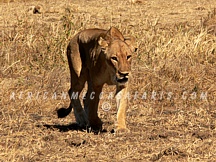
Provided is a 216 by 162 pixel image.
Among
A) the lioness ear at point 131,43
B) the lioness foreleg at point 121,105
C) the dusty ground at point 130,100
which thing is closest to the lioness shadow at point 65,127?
the dusty ground at point 130,100

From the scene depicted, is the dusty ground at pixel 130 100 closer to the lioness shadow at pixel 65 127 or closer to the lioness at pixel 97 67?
the lioness shadow at pixel 65 127

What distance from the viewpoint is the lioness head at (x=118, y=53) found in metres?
6.29

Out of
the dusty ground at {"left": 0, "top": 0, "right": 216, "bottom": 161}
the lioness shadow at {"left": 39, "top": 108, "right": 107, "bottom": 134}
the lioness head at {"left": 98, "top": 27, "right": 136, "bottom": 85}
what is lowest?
the lioness shadow at {"left": 39, "top": 108, "right": 107, "bottom": 134}

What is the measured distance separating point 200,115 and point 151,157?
2.13m

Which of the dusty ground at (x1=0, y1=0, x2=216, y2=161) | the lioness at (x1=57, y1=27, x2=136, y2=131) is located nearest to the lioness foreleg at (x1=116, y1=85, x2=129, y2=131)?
the lioness at (x1=57, y1=27, x2=136, y2=131)

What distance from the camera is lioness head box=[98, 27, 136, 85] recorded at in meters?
6.29

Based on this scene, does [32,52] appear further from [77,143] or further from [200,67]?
[77,143]

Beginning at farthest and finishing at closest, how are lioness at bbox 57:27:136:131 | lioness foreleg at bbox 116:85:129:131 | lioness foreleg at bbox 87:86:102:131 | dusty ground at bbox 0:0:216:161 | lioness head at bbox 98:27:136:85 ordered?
lioness foreleg at bbox 87:86:102:131, lioness foreleg at bbox 116:85:129:131, lioness at bbox 57:27:136:131, lioness head at bbox 98:27:136:85, dusty ground at bbox 0:0:216:161

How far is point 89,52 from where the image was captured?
7.25 m

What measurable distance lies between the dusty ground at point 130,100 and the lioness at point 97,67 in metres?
0.22

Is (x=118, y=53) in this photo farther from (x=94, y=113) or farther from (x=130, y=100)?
(x=130, y=100)

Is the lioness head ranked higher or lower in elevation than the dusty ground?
higher

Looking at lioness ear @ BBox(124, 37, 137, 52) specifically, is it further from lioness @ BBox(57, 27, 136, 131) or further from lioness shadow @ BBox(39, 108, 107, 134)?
lioness shadow @ BBox(39, 108, 107, 134)

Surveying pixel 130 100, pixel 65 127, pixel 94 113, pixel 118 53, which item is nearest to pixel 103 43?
pixel 118 53
